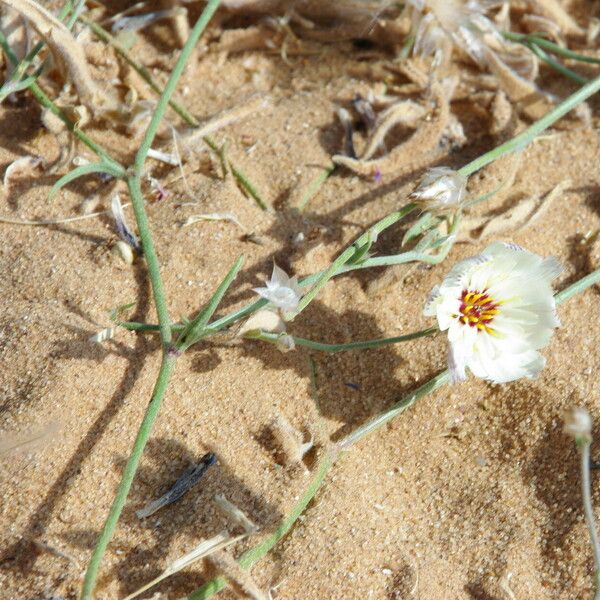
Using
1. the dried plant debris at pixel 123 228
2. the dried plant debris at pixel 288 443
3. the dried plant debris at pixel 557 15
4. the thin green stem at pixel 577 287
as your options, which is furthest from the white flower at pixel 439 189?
the dried plant debris at pixel 557 15

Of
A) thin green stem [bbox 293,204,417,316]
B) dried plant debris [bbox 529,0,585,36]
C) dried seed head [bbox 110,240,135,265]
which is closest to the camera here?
thin green stem [bbox 293,204,417,316]

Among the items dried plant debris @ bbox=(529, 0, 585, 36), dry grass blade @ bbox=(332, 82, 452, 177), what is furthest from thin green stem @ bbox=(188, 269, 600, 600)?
dried plant debris @ bbox=(529, 0, 585, 36)

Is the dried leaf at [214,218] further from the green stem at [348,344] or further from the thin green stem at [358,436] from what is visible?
the thin green stem at [358,436]

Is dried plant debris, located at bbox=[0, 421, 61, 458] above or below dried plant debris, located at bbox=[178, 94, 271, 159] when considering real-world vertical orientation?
below

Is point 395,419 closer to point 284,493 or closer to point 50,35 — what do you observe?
point 284,493

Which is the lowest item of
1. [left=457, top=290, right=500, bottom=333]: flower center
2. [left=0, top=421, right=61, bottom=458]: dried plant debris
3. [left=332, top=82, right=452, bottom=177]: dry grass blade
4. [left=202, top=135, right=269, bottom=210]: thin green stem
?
[left=457, top=290, right=500, bottom=333]: flower center

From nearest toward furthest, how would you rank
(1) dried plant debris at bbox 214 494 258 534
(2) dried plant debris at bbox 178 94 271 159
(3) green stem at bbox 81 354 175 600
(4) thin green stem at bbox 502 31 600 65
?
(3) green stem at bbox 81 354 175 600 < (1) dried plant debris at bbox 214 494 258 534 < (2) dried plant debris at bbox 178 94 271 159 < (4) thin green stem at bbox 502 31 600 65

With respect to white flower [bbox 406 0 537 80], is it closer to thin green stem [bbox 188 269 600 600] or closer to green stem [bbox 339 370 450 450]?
thin green stem [bbox 188 269 600 600]

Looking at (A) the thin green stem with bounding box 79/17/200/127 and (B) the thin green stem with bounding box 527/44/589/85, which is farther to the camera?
(B) the thin green stem with bounding box 527/44/589/85
